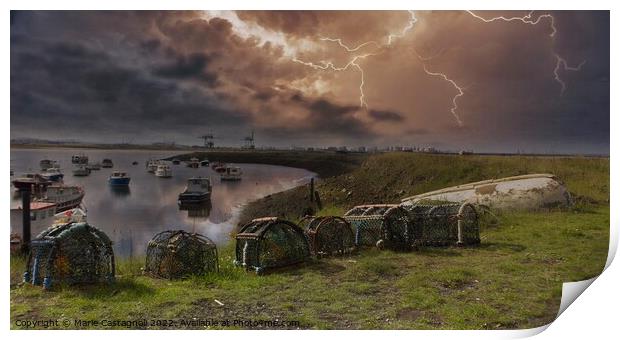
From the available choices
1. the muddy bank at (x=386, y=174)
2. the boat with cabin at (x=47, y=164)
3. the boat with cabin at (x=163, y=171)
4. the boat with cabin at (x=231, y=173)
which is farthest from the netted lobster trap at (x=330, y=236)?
the boat with cabin at (x=47, y=164)

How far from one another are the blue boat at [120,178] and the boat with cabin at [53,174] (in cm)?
92

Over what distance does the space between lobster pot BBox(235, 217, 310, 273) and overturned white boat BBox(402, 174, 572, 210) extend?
12.7 feet

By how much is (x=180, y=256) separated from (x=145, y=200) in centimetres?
198

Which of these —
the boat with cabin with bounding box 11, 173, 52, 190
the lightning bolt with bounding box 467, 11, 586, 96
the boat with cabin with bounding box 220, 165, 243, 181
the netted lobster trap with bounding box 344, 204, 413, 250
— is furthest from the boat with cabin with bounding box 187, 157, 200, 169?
the lightning bolt with bounding box 467, 11, 586, 96

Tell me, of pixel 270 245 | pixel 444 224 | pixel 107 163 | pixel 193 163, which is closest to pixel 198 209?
pixel 193 163

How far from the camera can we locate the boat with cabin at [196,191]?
437 inches

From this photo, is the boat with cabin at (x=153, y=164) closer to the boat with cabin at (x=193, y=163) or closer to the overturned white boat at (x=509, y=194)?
the boat with cabin at (x=193, y=163)

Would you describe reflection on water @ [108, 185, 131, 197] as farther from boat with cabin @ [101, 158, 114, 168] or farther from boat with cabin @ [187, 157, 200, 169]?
boat with cabin @ [187, 157, 200, 169]

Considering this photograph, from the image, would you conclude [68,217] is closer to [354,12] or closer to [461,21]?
[354,12]

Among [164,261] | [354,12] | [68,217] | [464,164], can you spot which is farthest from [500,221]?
[68,217]

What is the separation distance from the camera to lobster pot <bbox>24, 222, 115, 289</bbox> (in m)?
8.67

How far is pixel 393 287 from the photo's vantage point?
29.9 feet

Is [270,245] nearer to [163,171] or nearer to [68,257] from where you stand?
[163,171]

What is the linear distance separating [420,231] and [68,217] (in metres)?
7.12
